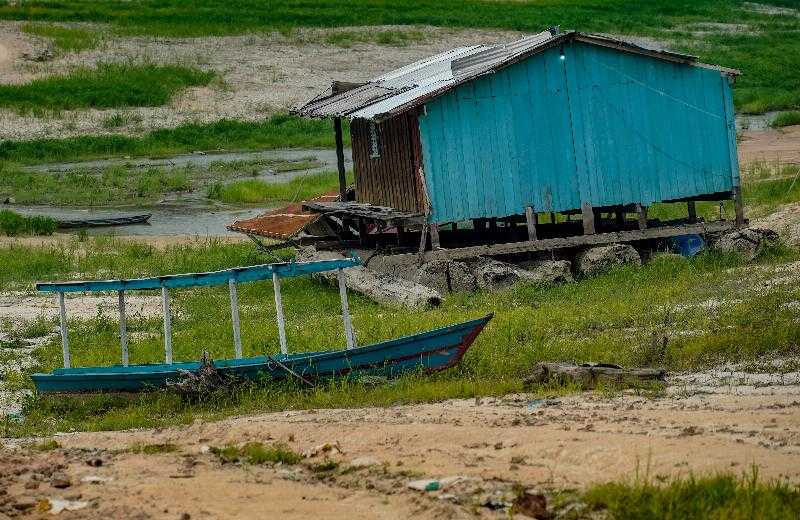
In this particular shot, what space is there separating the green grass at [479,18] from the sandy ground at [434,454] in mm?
40276

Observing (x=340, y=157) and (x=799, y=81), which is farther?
(x=799, y=81)

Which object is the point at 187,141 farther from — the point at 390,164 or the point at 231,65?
the point at 390,164

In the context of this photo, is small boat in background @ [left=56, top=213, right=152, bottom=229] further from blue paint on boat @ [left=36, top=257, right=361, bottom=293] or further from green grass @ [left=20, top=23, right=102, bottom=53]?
green grass @ [left=20, top=23, right=102, bottom=53]

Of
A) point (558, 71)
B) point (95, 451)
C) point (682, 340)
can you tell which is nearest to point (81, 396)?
point (95, 451)

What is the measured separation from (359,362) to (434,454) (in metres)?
3.77

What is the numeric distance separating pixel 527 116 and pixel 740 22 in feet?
144

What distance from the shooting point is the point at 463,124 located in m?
23.2

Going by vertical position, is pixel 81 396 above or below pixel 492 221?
below

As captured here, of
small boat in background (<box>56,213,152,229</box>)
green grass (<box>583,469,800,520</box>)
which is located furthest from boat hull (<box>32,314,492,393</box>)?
small boat in background (<box>56,213,152,229</box>)

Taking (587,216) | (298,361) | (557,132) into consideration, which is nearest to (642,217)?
(587,216)

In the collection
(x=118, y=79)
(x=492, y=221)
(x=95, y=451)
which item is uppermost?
(x=118, y=79)

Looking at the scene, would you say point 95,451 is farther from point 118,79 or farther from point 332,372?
point 118,79

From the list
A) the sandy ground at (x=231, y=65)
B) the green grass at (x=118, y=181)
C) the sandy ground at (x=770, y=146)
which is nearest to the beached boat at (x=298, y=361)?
the sandy ground at (x=770, y=146)

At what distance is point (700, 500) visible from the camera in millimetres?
9742
